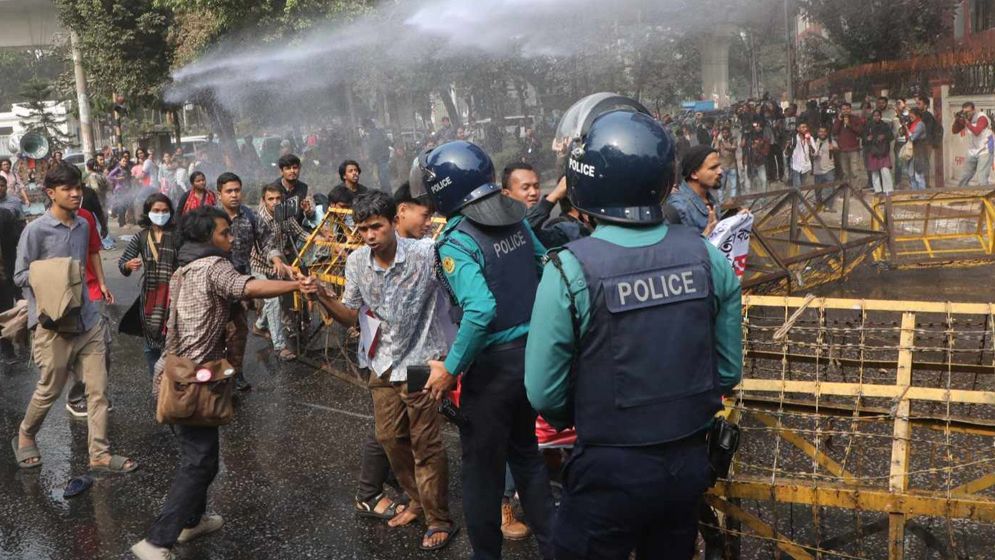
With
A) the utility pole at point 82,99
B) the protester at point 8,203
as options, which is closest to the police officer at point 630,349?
the protester at point 8,203

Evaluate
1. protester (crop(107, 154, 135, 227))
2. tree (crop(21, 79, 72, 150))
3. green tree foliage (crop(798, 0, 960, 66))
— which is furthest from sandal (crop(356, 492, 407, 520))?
tree (crop(21, 79, 72, 150))

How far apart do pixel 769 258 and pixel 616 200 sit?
6245 mm

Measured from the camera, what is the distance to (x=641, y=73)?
24.7m

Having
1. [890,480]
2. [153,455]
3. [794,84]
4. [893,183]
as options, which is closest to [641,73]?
[794,84]

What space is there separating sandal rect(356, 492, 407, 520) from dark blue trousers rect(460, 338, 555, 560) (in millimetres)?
1089

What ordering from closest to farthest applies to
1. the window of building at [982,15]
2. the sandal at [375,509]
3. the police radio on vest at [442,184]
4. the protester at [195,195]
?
the police radio on vest at [442,184] < the sandal at [375,509] < the protester at [195,195] < the window of building at [982,15]

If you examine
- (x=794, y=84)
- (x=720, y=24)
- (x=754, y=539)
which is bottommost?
(x=754, y=539)

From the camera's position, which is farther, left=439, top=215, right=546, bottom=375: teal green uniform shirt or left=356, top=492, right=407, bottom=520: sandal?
left=356, top=492, right=407, bottom=520: sandal

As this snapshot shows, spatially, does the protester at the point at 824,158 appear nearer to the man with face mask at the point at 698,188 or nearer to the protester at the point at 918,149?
the protester at the point at 918,149

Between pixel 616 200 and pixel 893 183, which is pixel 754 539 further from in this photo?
pixel 893 183

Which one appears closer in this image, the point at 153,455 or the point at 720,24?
the point at 153,455

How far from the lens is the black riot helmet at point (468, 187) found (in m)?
3.67

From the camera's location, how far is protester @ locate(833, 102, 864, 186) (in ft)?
53.4

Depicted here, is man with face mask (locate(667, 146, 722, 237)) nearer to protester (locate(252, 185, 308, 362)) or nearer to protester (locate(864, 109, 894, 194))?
protester (locate(252, 185, 308, 362))
